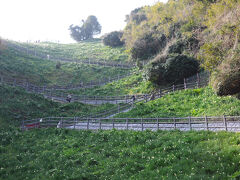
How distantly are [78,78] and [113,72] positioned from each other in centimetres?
854

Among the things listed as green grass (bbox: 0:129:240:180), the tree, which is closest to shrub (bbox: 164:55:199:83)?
green grass (bbox: 0:129:240:180)

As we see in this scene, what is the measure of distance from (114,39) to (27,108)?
2190 inches

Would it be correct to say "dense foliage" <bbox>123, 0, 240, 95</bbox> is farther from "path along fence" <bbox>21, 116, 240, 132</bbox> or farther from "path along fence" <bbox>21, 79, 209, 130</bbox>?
"path along fence" <bbox>21, 79, 209, 130</bbox>

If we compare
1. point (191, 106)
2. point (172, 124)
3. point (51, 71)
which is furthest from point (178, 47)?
point (51, 71)

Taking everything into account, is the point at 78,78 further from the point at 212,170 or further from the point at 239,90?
the point at 212,170

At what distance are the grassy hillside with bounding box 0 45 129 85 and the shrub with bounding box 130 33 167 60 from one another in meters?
5.86

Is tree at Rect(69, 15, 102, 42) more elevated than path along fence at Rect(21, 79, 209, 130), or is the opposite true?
tree at Rect(69, 15, 102, 42)

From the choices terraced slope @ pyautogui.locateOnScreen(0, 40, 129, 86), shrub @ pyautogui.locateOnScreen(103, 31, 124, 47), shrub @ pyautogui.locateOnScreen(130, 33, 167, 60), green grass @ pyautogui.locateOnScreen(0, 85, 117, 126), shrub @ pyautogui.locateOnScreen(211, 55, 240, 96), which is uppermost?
shrub @ pyautogui.locateOnScreen(103, 31, 124, 47)

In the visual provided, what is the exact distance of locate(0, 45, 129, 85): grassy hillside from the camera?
142 ft

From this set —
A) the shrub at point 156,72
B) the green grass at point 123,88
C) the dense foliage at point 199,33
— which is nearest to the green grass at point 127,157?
the dense foliage at point 199,33

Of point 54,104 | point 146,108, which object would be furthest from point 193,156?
point 54,104

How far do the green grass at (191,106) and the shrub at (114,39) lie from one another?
52.5 m

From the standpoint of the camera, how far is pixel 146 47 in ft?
178

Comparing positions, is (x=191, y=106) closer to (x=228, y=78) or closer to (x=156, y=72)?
(x=228, y=78)
